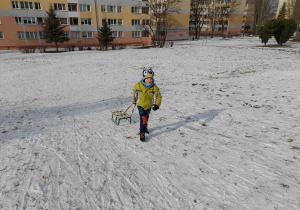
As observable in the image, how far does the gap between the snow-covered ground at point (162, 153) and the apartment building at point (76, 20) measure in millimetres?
38072

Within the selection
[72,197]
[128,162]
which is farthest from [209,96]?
[72,197]

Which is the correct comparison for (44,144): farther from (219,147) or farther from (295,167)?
(295,167)

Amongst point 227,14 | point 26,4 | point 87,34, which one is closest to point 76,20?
point 87,34

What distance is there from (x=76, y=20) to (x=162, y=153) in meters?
47.5

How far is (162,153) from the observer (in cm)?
511

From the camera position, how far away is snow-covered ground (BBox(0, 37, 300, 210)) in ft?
11.9

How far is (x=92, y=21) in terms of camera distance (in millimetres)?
45031

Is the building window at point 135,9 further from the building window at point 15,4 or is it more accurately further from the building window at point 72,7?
the building window at point 15,4

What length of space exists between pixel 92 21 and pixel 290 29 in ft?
130

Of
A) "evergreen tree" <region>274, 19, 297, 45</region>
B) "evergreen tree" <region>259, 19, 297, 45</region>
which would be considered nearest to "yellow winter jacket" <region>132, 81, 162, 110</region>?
"evergreen tree" <region>259, 19, 297, 45</region>

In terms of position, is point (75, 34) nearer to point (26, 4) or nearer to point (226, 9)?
point (26, 4)

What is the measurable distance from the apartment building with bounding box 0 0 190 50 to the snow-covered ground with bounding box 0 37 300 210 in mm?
38072

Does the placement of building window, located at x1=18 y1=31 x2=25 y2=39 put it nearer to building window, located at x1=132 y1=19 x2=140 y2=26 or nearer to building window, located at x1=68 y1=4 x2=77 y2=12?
building window, located at x1=68 y1=4 x2=77 y2=12

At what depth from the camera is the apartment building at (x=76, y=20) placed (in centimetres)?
3862
